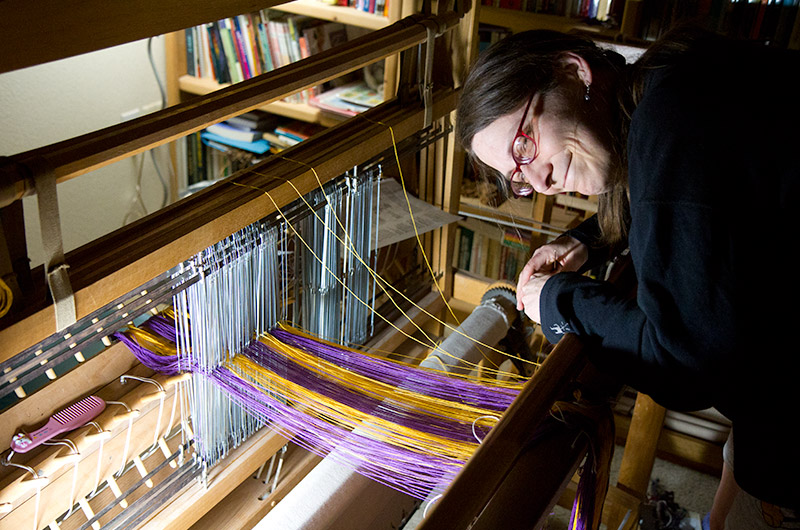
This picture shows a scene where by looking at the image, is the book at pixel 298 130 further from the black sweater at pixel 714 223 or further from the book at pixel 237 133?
the black sweater at pixel 714 223

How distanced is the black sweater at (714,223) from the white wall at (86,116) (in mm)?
2586

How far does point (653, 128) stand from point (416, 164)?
1.00 metres

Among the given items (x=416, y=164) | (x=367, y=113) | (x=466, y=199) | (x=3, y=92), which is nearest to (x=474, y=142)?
(x=367, y=113)

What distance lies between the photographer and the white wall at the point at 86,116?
2779mm

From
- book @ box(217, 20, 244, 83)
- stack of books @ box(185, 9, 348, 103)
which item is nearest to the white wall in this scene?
stack of books @ box(185, 9, 348, 103)

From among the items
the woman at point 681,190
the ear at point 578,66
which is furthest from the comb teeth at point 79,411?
the ear at point 578,66

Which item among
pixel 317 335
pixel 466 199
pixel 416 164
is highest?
pixel 416 164

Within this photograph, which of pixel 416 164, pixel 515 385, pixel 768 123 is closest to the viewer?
pixel 768 123

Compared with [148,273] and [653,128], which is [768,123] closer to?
[653,128]

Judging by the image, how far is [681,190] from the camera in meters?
0.76

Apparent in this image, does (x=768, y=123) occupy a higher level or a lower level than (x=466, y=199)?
higher

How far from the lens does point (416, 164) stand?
69.2 inches

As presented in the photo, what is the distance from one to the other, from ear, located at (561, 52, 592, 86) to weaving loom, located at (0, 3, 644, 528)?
0.36m

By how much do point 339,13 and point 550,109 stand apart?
1.88 metres
